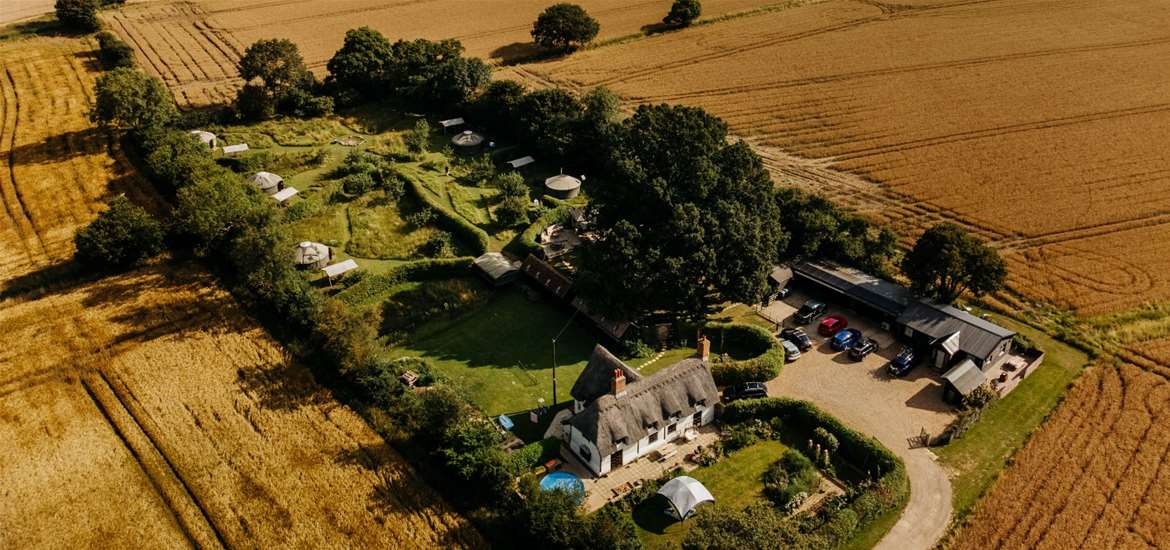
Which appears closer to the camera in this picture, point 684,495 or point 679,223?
point 684,495

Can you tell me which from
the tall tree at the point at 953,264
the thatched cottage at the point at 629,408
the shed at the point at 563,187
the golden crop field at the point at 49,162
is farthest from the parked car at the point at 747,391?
the golden crop field at the point at 49,162

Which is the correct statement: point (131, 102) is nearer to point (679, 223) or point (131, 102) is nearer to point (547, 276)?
point (547, 276)

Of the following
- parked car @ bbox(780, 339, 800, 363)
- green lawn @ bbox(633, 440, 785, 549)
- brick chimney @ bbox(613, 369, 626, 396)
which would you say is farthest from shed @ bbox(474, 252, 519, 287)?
green lawn @ bbox(633, 440, 785, 549)

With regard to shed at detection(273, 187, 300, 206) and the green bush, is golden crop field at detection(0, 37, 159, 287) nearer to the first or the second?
the green bush

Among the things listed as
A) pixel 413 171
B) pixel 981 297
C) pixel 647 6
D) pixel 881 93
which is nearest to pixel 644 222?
pixel 981 297

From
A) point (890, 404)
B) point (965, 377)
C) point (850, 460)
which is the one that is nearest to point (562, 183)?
point (890, 404)

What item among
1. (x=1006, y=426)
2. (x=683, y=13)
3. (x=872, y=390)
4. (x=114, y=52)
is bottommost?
(x=872, y=390)

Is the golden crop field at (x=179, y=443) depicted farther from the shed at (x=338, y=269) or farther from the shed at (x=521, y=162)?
the shed at (x=521, y=162)
